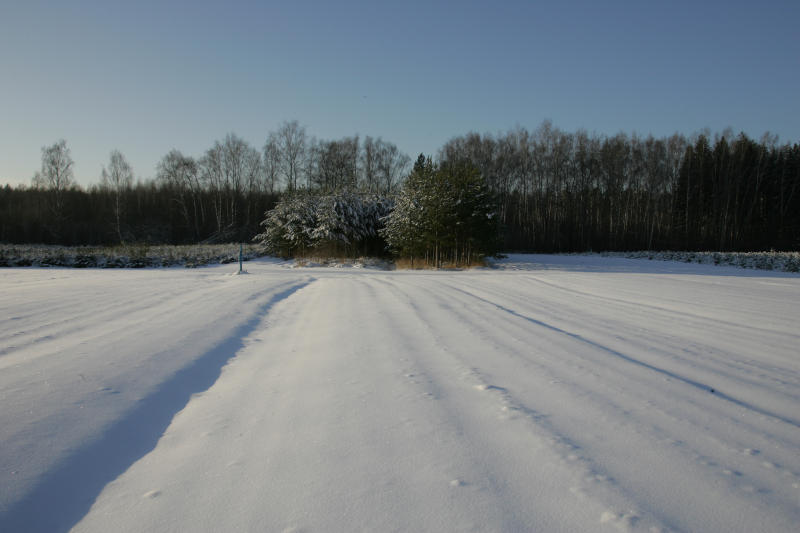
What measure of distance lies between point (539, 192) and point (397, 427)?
3927cm

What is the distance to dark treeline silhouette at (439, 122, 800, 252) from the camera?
1335 inches

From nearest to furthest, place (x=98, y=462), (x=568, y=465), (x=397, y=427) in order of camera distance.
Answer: (x=568, y=465), (x=98, y=462), (x=397, y=427)

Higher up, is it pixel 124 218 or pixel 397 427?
pixel 124 218

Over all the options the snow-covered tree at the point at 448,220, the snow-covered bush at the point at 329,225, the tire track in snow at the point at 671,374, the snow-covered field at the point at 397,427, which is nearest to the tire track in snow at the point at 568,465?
the snow-covered field at the point at 397,427

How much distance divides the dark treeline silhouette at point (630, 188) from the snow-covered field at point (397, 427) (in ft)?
105

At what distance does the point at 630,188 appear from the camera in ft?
124

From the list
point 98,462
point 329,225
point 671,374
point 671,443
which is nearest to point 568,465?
point 671,443

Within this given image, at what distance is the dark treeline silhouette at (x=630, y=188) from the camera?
33.9 metres

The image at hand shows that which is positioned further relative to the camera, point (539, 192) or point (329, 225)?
point (539, 192)

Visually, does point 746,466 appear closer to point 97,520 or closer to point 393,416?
point 393,416

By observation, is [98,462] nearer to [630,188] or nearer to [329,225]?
[329,225]

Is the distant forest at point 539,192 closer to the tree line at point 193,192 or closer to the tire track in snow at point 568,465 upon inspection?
the tree line at point 193,192

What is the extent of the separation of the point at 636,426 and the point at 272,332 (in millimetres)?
3555

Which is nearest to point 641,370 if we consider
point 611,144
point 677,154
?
point 611,144
